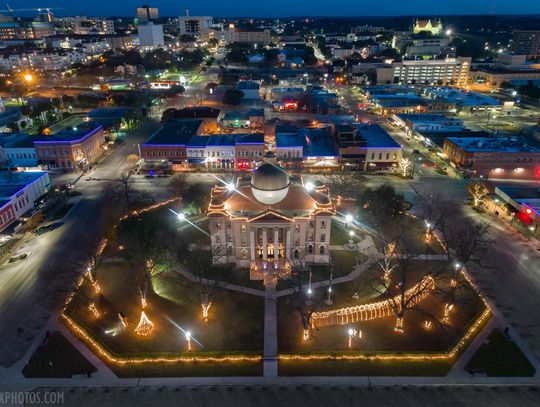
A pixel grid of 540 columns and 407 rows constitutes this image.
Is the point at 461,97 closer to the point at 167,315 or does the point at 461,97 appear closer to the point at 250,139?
the point at 250,139

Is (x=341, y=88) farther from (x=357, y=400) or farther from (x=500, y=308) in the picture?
(x=357, y=400)

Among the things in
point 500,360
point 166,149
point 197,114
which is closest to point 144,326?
point 500,360

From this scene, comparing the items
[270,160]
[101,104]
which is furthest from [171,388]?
[101,104]

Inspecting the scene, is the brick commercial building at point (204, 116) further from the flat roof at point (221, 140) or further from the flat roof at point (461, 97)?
the flat roof at point (461, 97)

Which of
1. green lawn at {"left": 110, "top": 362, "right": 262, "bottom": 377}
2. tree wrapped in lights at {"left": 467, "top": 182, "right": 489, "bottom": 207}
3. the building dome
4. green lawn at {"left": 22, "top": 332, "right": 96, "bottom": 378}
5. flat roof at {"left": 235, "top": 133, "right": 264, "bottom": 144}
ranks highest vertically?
the building dome

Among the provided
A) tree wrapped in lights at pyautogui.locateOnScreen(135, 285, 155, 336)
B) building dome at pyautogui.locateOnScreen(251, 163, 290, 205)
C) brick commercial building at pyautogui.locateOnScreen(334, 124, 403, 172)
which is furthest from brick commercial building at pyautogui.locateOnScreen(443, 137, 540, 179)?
tree wrapped in lights at pyautogui.locateOnScreen(135, 285, 155, 336)

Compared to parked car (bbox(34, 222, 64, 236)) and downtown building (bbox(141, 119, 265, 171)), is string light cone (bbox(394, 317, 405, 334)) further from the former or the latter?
parked car (bbox(34, 222, 64, 236))
